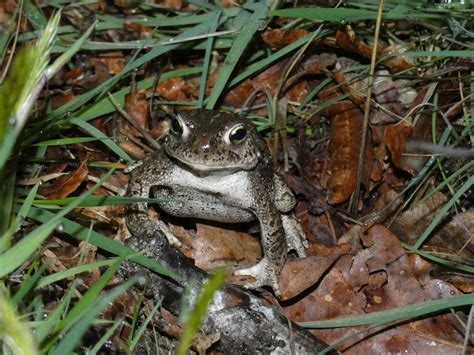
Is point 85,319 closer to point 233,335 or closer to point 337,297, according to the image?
point 233,335

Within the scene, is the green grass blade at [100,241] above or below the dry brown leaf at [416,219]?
above

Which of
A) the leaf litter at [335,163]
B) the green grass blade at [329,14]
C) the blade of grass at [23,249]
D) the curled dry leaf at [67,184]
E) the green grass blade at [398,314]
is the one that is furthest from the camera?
→ the green grass blade at [329,14]

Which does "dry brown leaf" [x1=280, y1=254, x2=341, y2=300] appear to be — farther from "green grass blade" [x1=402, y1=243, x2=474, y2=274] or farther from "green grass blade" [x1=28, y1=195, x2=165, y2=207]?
"green grass blade" [x1=28, y1=195, x2=165, y2=207]

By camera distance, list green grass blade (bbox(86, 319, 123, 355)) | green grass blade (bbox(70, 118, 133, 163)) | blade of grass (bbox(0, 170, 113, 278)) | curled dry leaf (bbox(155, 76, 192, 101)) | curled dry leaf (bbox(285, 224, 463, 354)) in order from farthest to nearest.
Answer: curled dry leaf (bbox(155, 76, 192, 101))
green grass blade (bbox(70, 118, 133, 163))
curled dry leaf (bbox(285, 224, 463, 354))
green grass blade (bbox(86, 319, 123, 355))
blade of grass (bbox(0, 170, 113, 278))

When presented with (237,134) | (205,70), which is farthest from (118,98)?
(237,134)

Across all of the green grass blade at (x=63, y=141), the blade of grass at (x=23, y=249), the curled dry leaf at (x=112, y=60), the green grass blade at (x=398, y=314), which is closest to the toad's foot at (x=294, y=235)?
the green grass blade at (x=398, y=314)

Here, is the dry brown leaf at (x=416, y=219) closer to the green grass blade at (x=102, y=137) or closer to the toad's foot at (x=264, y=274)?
the toad's foot at (x=264, y=274)

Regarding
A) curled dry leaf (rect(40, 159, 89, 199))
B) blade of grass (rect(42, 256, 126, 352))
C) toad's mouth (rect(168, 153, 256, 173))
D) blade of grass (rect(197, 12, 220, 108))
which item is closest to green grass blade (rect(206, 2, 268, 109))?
blade of grass (rect(197, 12, 220, 108))
